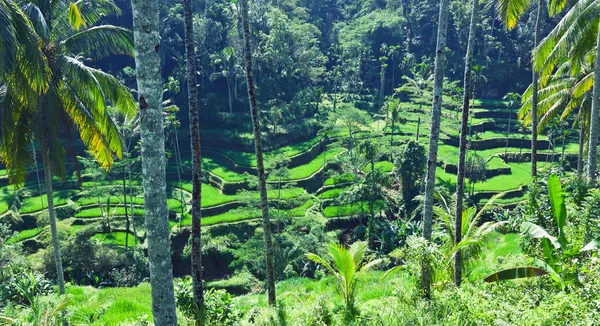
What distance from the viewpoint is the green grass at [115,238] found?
79.3 feet

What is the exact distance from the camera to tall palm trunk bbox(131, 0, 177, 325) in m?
4.69

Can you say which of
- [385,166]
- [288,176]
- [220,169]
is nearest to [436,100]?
[288,176]

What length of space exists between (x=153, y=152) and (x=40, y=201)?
2805 centimetres

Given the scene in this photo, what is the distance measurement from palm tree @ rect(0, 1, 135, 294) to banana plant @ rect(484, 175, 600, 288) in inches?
331

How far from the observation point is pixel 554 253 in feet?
24.6

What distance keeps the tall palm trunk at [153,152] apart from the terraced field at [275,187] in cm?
1828

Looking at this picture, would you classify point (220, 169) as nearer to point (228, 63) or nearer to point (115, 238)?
point (115, 238)

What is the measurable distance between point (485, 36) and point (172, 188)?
4318 cm

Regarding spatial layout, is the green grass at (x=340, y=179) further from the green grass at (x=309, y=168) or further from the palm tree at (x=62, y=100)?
the palm tree at (x=62, y=100)

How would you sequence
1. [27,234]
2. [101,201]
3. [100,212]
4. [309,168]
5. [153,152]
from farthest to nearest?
[309,168] → [101,201] → [100,212] → [27,234] → [153,152]

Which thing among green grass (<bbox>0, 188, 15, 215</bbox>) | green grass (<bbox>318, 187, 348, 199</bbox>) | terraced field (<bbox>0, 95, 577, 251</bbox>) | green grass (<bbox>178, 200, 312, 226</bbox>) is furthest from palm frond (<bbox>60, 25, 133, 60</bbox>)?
green grass (<bbox>0, 188, 15, 215</bbox>)

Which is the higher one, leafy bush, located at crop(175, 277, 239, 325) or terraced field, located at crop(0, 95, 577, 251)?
leafy bush, located at crop(175, 277, 239, 325)

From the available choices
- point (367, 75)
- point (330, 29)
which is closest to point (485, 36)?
point (367, 75)

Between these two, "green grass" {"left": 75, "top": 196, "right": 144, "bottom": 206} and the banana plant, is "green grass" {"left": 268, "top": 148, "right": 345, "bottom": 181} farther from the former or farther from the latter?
the banana plant
